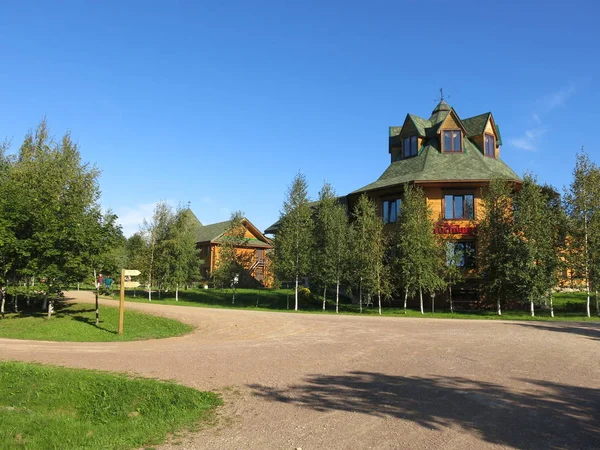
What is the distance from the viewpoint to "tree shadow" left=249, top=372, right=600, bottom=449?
5.85m

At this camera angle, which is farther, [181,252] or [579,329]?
[181,252]

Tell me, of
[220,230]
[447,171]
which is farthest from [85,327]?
[220,230]

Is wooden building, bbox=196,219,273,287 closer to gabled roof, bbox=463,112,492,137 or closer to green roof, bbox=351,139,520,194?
green roof, bbox=351,139,520,194

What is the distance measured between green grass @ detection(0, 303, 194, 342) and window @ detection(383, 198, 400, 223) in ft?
61.2

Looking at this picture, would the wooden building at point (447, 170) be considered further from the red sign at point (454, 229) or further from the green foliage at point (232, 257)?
the green foliage at point (232, 257)

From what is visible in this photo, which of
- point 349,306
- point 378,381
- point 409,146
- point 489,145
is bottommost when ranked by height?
point 349,306

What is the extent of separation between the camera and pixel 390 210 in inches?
1316

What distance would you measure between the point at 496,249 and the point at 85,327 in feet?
74.5

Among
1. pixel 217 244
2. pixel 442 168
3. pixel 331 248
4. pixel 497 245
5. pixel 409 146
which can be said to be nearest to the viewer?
pixel 497 245

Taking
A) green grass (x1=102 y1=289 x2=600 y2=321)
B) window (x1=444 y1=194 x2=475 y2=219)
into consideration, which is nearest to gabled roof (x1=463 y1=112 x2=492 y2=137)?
window (x1=444 y1=194 x2=475 y2=219)

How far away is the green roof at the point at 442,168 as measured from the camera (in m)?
31.0

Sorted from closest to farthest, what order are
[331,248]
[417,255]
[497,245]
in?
1. [417,255]
2. [497,245]
3. [331,248]

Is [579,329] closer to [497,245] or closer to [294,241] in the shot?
[497,245]

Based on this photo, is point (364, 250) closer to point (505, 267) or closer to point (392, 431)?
point (505, 267)
